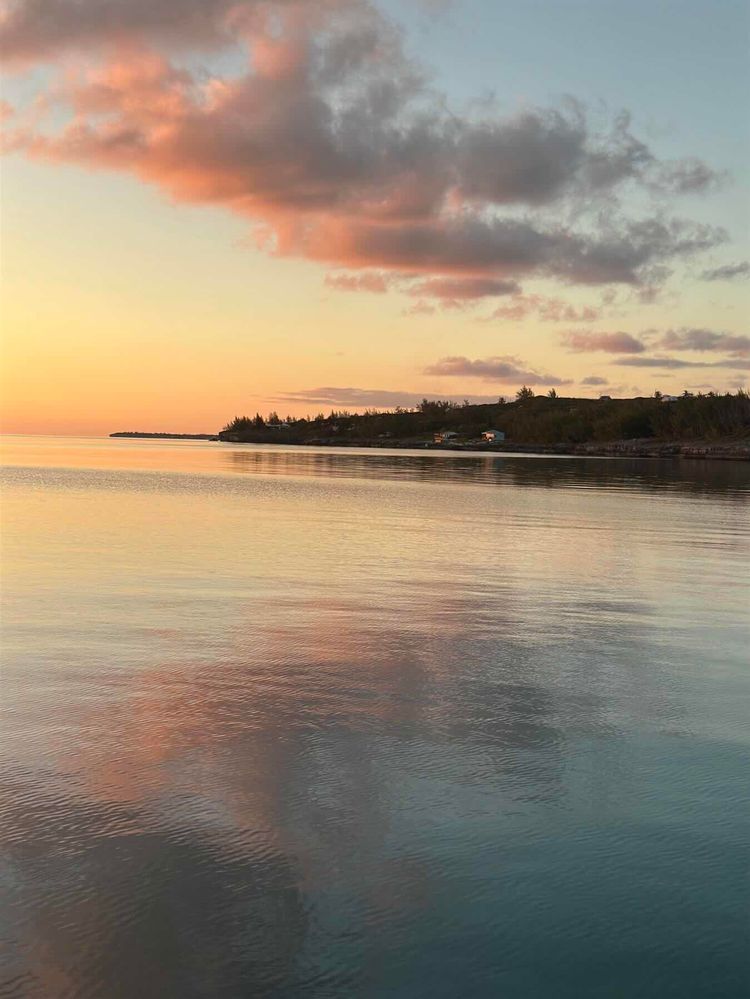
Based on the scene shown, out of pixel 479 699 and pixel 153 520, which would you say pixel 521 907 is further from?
pixel 153 520

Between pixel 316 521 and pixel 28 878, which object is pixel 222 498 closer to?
pixel 316 521

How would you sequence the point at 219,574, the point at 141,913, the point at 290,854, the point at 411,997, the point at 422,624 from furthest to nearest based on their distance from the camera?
1. the point at 219,574
2. the point at 422,624
3. the point at 290,854
4. the point at 141,913
5. the point at 411,997

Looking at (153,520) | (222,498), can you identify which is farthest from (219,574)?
(222,498)

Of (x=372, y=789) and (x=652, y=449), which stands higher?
(x=652, y=449)

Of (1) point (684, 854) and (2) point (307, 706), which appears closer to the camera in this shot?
(1) point (684, 854)

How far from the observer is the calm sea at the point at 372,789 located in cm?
462

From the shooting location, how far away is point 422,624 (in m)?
12.7

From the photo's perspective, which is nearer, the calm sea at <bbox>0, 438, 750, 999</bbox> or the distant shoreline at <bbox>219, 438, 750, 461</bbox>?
the calm sea at <bbox>0, 438, 750, 999</bbox>

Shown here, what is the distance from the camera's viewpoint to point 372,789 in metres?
6.65

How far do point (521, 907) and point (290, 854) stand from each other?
1.37 metres

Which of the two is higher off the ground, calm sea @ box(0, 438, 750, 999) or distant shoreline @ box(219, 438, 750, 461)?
distant shoreline @ box(219, 438, 750, 461)

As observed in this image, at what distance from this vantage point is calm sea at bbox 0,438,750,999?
15.2 feet

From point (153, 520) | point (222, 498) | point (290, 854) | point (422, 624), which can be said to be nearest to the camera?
point (290, 854)

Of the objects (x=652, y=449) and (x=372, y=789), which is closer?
(x=372, y=789)
